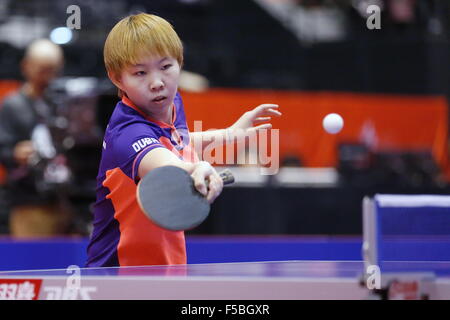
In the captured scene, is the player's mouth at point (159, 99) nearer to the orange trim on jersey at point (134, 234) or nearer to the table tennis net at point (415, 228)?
the orange trim on jersey at point (134, 234)

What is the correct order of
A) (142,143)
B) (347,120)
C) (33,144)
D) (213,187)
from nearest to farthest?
(213,187)
(142,143)
(33,144)
(347,120)

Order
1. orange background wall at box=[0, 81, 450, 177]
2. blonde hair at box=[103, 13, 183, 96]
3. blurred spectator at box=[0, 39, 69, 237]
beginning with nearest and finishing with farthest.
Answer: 1. blonde hair at box=[103, 13, 183, 96]
2. blurred spectator at box=[0, 39, 69, 237]
3. orange background wall at box=[0, 81, 450, 177]

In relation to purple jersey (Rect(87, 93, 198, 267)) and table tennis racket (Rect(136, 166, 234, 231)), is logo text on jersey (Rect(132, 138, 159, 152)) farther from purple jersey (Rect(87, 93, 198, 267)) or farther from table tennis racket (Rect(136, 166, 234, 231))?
table tennis racket (Rect(136, 166, 234, 231))

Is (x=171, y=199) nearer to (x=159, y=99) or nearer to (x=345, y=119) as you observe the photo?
(x=159, y=99)

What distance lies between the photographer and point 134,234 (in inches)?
89.0

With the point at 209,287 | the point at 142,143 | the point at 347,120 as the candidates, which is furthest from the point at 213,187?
the point at 347,120

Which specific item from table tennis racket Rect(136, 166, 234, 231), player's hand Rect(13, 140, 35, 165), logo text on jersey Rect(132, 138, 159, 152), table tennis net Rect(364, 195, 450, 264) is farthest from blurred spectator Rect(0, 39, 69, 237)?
table tennis racket Rect(136, 166, 234, 231)

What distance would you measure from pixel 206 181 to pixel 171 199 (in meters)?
0.09

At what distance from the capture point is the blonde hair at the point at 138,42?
2137 mm

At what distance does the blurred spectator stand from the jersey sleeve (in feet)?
9.37

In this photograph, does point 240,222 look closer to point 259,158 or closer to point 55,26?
point 259,158

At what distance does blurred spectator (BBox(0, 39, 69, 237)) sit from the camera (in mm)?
4941

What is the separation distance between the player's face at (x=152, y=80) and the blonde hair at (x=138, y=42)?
0.06 ft
